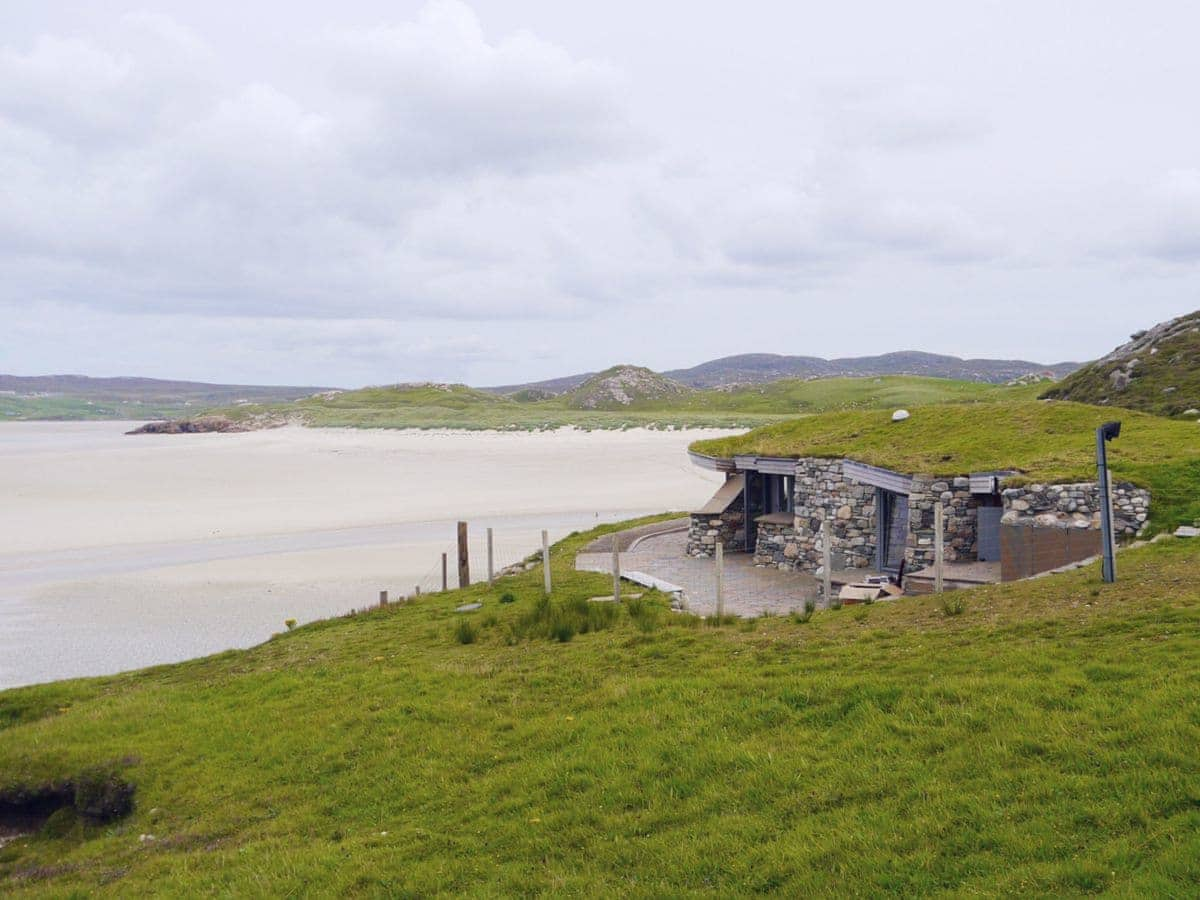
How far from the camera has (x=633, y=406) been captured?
148500 mm

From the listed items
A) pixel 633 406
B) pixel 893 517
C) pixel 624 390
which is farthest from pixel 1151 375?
pixel 624 390

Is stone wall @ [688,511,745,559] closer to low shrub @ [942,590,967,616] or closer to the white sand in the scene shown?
the white sand

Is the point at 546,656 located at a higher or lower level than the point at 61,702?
higher

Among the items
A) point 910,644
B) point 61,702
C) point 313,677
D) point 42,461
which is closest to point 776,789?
point 910,644

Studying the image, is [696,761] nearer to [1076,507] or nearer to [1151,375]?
[1076,507]

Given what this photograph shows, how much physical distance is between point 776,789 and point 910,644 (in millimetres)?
3894

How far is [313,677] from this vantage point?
14.0 metres

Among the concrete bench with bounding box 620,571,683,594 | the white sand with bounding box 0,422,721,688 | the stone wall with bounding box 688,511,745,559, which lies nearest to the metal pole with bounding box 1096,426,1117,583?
the concrete bench with bounding box 620,571,683,594

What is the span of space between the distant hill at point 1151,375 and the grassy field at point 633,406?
53.4ft

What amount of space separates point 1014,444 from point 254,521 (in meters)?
35.2

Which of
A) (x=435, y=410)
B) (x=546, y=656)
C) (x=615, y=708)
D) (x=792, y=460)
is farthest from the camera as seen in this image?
(x=435, y=410)

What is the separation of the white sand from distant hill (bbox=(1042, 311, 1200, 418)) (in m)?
20.0

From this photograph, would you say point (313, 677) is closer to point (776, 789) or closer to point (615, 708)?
point (615, 708)

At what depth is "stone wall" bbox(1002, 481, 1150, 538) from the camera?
1662 cm
